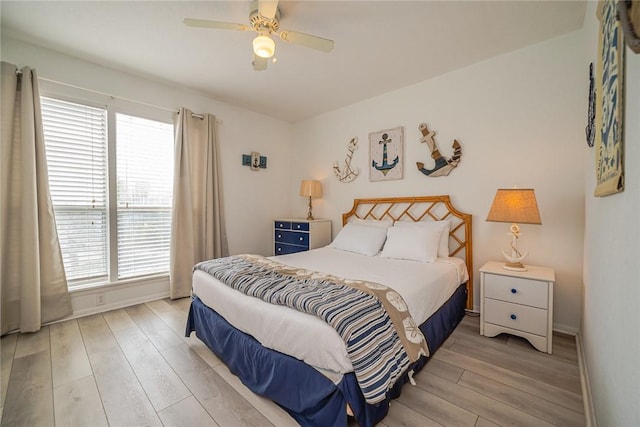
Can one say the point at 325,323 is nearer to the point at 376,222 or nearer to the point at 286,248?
the point at 376,222

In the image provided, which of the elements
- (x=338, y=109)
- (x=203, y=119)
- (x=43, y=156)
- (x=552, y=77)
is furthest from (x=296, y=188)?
(x=552, y=77)

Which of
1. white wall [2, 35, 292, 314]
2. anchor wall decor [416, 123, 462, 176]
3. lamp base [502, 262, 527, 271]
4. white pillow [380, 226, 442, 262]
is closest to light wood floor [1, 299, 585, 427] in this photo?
lamp base [502, 262, 527, 271]

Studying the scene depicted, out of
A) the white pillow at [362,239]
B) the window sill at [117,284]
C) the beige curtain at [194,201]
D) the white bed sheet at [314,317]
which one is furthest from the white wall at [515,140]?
the window sill at [117,284]

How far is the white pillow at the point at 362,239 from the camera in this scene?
2.87 metres

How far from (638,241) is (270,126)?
425cm

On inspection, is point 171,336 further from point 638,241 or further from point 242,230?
point 638,241

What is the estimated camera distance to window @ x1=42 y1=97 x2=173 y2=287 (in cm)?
260

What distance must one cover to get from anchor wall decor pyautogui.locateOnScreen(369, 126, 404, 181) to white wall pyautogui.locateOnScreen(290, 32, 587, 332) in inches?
3.4

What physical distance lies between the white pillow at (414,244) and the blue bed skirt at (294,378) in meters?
0.55

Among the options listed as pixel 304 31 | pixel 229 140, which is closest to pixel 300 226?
pixel 229 140

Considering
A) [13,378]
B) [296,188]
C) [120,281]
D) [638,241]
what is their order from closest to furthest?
[638,241] → [13,378] → [120,281] → [296,188]

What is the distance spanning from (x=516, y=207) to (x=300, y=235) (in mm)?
2505

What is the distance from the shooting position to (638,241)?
26.4 inches

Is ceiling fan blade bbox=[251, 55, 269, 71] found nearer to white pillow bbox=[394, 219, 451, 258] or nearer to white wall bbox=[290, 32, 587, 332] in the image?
white wall bbox=[290, 32, 587, 332]
